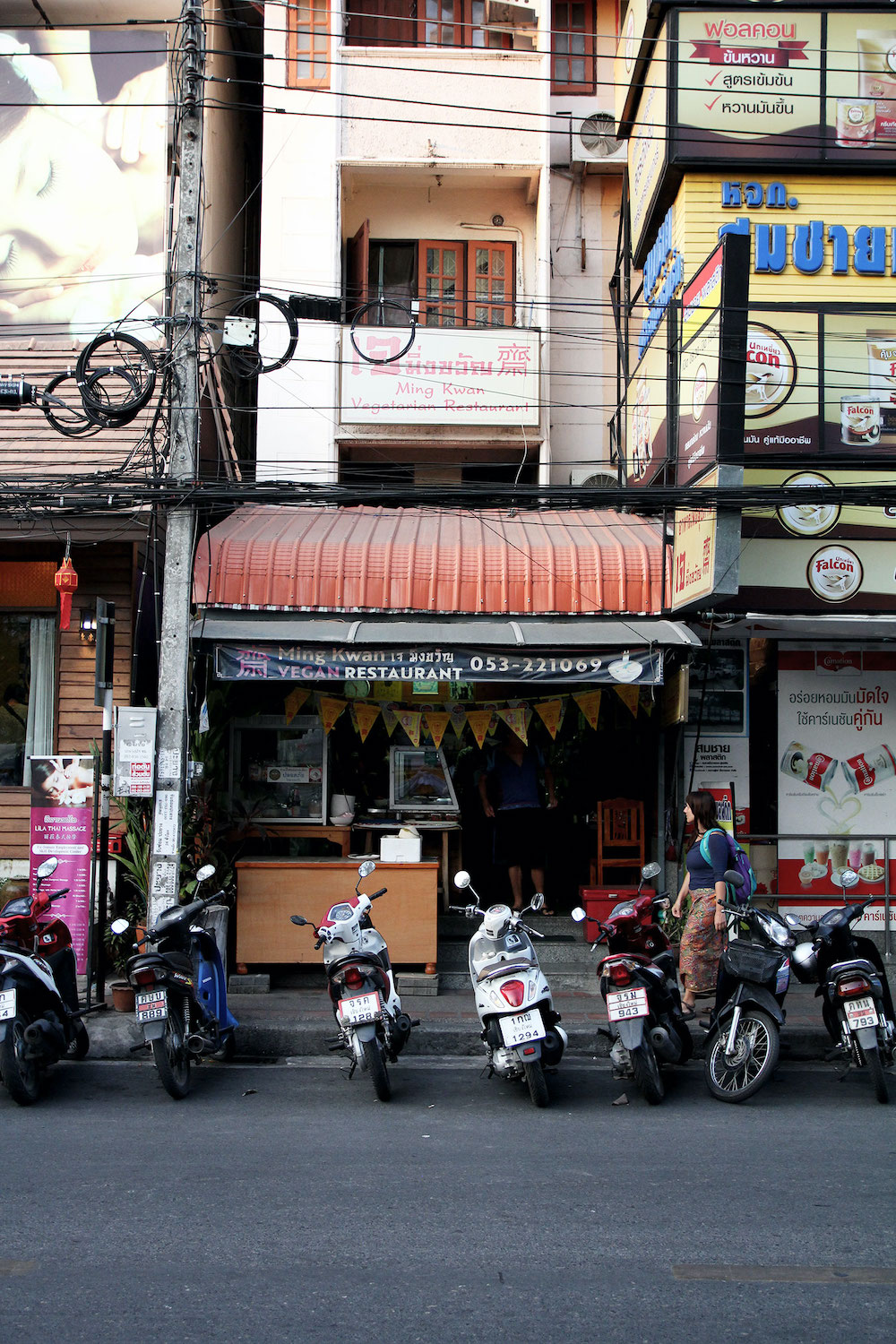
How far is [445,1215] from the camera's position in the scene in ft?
16.2

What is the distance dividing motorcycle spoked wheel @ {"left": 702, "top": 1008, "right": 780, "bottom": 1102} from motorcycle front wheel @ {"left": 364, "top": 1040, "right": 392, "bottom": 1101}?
202cm

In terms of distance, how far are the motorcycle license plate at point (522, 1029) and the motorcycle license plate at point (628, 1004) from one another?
0.46 m

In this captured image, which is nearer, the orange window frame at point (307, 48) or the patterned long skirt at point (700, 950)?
the patterned long skirt at point (700, 950)

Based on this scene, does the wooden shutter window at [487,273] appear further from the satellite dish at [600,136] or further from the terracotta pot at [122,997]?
the terracotta pot at [122,997]

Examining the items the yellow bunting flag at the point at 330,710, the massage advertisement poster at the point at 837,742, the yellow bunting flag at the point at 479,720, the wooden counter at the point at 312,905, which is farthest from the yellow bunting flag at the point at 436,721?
the massage advertisement poster at the point at 837,742

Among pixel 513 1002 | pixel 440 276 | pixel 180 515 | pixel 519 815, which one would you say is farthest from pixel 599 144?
pixel 513 1002

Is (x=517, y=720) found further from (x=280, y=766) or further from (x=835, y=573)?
(x=835, y=573)

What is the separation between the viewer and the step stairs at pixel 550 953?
9867 millimetres

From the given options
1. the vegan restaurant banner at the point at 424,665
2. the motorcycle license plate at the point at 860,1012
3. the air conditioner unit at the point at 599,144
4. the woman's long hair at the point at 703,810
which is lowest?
the motorcycle license plate at the point at 860,1012

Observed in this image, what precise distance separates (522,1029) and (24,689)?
6678 millimetres

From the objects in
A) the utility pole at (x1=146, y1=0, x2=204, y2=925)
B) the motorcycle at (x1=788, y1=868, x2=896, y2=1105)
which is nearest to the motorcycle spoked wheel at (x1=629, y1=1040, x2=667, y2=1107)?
the motorcycle at (x1=788, y1=868, x2=896, y2=1105)

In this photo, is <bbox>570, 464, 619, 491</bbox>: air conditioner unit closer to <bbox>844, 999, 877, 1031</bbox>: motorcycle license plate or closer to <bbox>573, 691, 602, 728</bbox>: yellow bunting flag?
<bbox>573, 691, 602, 728</bbox>: yellow bunting flag

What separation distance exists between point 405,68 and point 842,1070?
11.4 metres

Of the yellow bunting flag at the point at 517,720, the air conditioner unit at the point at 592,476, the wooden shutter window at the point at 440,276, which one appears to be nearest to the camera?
the yellow bunting flag at the point at 517,720
